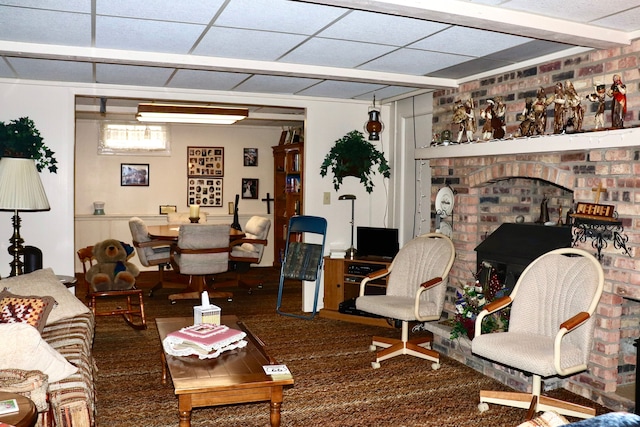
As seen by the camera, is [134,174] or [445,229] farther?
[134,174]

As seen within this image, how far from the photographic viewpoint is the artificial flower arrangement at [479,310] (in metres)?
4.15

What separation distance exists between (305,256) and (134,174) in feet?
12.8

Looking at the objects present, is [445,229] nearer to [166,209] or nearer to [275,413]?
[275,413]

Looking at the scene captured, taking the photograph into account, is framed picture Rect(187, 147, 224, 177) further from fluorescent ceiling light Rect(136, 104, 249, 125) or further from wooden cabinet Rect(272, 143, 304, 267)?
fluorescent ceiling light Rect(136, 104, 249, 125)

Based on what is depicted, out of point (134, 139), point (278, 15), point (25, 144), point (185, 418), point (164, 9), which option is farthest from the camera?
point (134, 139)

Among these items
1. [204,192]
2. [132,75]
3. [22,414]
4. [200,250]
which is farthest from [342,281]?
[22,414]

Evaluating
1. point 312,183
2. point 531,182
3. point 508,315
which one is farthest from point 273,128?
point 508,315

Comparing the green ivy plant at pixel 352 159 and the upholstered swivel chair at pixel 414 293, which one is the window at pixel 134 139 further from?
the upholstered swivel chair at pixel 414 293

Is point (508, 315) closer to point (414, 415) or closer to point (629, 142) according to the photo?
point (414, 415)

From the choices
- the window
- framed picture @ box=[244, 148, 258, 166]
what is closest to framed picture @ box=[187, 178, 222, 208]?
framed picture @ box=[244, 148, 258, 166]

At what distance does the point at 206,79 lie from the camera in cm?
520

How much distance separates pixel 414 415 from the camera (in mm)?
3494

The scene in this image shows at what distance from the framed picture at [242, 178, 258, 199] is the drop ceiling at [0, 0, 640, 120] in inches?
156

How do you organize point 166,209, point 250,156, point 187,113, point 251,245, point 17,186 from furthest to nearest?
1. point 250,156
2. point 166,209
3. point 251,245
4. point 187,113
5. point 17,186
